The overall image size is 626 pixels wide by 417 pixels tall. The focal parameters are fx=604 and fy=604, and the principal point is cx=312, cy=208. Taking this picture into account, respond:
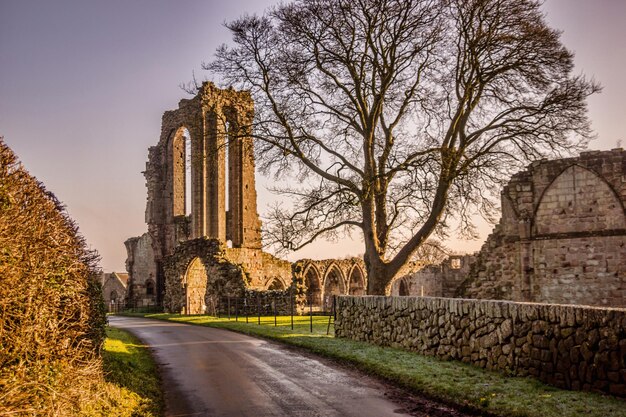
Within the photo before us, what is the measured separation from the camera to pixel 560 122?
18859 millimetres

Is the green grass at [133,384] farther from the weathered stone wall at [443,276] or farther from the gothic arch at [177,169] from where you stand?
the gothic arch at [177,169]

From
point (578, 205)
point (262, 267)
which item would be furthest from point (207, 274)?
point (578, 205)

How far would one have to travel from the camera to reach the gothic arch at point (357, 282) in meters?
53.4

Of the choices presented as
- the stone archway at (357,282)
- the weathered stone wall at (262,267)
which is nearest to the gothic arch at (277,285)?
the weathered stone wall at (262,267)

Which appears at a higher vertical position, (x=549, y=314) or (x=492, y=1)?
(x=492, y=1)

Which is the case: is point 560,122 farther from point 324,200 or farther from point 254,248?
point 254,248

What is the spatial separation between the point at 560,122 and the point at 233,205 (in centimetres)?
3146

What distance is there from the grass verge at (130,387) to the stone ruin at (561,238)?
12417 millimetres

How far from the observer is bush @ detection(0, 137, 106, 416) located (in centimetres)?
497

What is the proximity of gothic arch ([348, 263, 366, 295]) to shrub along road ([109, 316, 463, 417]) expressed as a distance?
3727 cm

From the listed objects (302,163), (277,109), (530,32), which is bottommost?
(302,163)

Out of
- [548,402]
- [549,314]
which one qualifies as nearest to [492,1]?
[549,314]

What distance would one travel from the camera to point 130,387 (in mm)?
9914

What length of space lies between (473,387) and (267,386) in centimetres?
350
